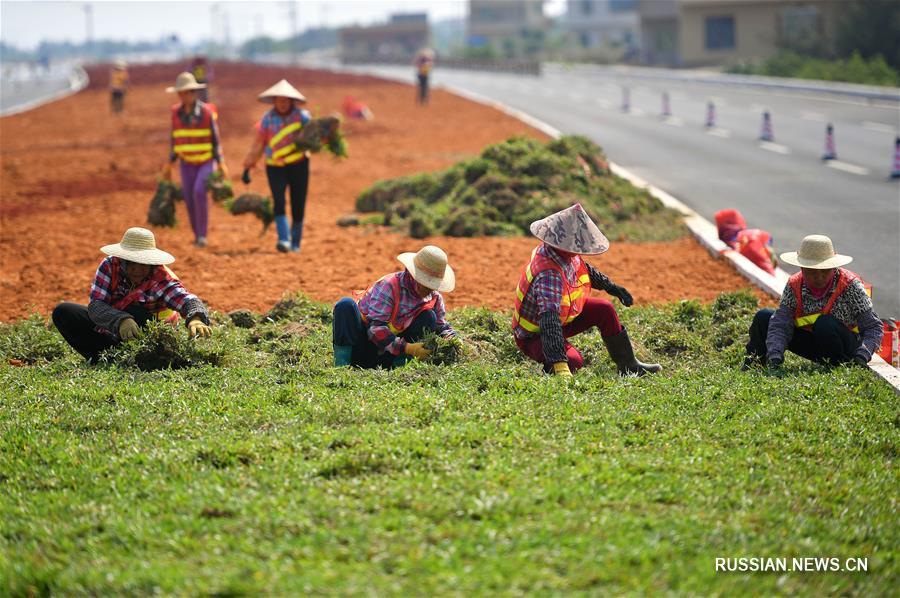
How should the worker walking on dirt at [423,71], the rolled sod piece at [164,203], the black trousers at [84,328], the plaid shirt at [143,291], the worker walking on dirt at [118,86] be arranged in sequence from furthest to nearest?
the worker walking on dirt at [423,71], the worker walking on dirt at [118,86], the rolled sod piece at [164,203], the black trousers at [84,328], the plaid shirt at [143,291]

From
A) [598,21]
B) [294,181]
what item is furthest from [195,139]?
[598,21]

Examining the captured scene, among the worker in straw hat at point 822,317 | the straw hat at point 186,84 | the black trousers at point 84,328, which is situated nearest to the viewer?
the worker in straw hat at point 822,317

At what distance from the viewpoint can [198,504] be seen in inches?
208

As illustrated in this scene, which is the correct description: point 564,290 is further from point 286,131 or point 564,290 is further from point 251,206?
point 251,206

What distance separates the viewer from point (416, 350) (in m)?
7.79

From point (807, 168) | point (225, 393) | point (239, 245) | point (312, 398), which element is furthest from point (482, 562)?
point (807, 168)

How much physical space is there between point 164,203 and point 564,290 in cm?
811

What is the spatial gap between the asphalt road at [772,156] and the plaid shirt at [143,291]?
6465 mm

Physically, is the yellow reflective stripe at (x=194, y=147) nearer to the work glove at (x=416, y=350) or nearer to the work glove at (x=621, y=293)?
the work glove at (x=416, y=350)

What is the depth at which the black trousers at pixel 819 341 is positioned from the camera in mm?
7645

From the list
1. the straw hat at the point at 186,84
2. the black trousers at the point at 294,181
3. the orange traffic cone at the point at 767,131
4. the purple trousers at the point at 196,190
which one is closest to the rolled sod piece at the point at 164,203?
the purple trousers at the point at 196,190

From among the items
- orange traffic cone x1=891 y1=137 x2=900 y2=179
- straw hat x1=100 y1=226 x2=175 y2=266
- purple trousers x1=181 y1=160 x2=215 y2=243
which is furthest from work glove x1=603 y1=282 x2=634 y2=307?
orange traffic cone x1=891 y1=137 x2=900 y2=179

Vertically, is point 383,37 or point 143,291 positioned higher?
point 383,37

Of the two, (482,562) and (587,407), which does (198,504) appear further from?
(587,407)
